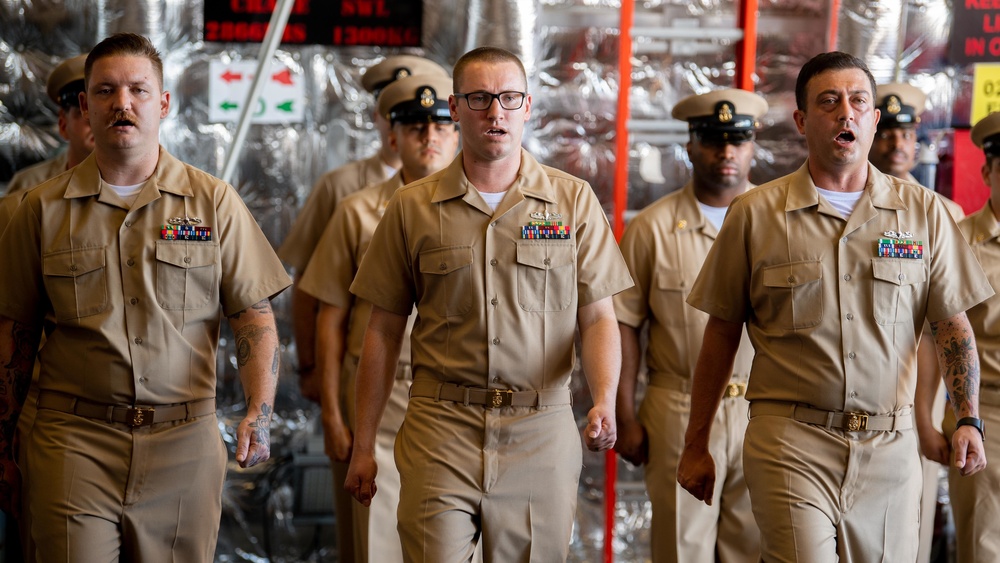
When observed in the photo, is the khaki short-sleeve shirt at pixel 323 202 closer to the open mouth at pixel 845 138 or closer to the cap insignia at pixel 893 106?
the cap insignia at pixel 893 106

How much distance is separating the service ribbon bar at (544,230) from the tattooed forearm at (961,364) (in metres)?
1.17

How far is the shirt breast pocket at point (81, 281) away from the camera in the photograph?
133 inches

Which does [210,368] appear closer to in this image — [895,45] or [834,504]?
[834,504]

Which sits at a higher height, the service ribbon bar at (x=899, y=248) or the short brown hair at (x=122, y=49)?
the short brown hair at (x=122, y=49)

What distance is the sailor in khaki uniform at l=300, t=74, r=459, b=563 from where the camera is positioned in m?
4.62

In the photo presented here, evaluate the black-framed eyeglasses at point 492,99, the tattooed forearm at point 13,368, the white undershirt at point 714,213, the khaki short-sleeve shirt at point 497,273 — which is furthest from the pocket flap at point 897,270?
the tattooed forearm at point 13,368

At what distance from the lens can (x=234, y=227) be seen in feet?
11.6

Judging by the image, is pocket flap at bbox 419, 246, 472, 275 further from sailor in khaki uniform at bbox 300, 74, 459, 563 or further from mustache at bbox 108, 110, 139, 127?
sailor in khaki uniform at bbox 300, 74, 459, 563

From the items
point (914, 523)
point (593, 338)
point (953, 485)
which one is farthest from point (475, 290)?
point (953, 485)

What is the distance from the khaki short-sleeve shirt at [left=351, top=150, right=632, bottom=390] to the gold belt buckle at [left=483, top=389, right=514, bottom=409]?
0.07 ft

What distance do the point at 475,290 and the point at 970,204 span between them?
11.3 feet

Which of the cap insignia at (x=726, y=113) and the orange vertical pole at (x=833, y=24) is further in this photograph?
the orange vertical pole at (x=833, y=24)

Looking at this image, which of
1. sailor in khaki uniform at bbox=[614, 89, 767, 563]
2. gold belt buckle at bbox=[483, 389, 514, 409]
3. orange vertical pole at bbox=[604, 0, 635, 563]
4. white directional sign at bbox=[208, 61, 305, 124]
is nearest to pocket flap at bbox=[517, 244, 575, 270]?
gold belt buckle at bbox=[483, 389, 514, 409]

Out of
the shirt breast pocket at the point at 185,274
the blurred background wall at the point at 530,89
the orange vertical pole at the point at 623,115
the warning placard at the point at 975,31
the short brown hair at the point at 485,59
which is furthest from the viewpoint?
the warning placard at the point at 975,31
